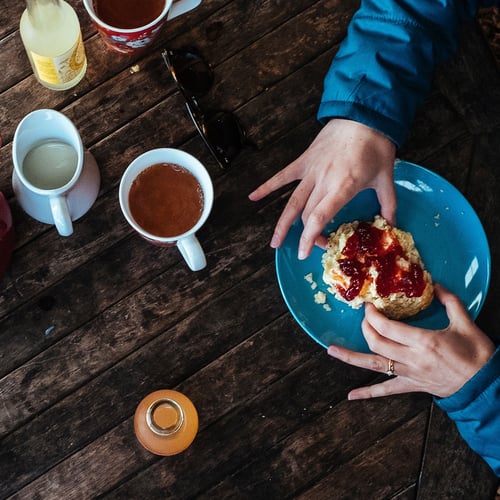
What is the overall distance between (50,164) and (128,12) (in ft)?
1.14

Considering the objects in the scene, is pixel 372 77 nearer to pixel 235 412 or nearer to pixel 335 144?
pixel 335 144

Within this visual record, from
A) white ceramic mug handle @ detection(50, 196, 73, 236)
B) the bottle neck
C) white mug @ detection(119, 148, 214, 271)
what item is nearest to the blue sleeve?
white mug @ detection(119, 148, 214, 271)

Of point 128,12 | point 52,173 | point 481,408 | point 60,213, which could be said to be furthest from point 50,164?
point 481,408

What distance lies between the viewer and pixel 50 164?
1.38m

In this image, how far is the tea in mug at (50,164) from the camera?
138 centimetres

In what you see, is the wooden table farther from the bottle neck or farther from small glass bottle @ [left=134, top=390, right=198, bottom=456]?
the bottle neck

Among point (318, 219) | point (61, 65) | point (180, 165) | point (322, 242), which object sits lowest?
point (322, 242)

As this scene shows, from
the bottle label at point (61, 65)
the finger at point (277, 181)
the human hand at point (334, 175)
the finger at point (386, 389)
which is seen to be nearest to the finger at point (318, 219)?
the human hand at point (334, 175)

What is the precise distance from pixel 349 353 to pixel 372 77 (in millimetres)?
556

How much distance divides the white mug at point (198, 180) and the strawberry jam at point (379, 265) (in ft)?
0.99

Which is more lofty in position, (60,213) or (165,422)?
(60,213)

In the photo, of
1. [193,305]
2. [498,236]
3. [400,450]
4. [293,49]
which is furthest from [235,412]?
[293,49]

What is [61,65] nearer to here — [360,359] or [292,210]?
[292,210]

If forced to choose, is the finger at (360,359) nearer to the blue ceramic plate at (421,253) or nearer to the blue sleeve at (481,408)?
Answer: the blue ceramic plate at (421,253)
